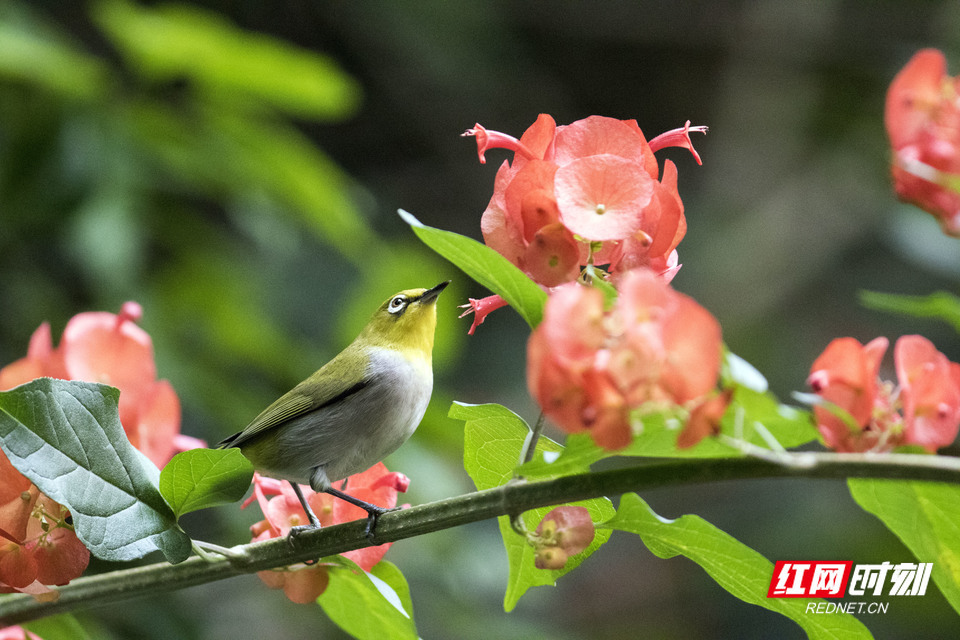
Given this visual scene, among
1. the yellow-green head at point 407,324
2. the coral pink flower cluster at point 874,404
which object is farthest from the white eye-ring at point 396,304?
the coral pink flower cluster at point 874,404

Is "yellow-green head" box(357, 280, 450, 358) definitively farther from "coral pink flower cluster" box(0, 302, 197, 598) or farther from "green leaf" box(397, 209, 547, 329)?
"green leaf" box(397, 209, 547, 329)

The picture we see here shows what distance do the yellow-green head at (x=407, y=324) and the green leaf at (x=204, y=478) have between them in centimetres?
91

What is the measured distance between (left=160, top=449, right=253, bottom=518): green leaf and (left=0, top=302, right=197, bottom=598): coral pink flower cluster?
0.13 metres

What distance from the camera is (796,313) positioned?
6.07m

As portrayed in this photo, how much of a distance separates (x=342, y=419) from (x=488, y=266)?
90cm

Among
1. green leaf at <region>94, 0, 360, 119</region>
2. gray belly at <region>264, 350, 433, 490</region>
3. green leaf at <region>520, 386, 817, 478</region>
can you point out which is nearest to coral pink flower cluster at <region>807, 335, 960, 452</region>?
green leaf at <region>520, 386, 817, 478</region>

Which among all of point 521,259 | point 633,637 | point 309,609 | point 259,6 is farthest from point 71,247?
point 633,637

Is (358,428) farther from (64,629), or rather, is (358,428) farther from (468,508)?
(468,508)

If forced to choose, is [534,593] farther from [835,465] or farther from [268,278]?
[835,465]

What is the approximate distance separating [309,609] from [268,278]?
1436 millimetres

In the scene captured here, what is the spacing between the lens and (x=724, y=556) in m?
0.87

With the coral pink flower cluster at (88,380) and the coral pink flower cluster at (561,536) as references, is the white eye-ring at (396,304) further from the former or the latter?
the coral pink flower cluster at (561,536)

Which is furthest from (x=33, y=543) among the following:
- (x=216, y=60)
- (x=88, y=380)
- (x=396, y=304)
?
(x=216, y=60)

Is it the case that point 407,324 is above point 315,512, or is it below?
above
